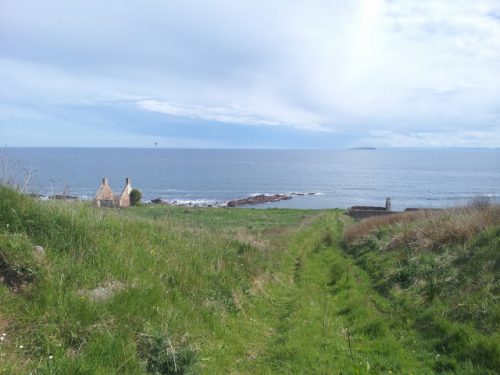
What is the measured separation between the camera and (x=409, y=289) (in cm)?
1174

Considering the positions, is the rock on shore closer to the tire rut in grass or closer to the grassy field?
the grassy field

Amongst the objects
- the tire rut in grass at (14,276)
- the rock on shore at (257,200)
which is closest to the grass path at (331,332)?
the tire rut in grass at (14,276)

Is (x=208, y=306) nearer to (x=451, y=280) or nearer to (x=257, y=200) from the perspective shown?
(x=451, y=280)

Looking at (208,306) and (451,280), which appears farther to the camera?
(451,280)

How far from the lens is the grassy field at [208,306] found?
5402 millimetres

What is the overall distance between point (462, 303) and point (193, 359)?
6.60 metres

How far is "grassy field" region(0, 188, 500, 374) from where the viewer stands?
5402mm

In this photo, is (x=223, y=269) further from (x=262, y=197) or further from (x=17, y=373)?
(x=262, y=197)

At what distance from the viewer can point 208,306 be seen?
8484 mm

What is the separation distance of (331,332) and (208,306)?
9.17ft

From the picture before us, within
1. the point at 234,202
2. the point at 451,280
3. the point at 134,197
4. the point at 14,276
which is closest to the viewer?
the point at 14,276

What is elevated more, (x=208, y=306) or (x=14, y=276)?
(x=14, y=276)

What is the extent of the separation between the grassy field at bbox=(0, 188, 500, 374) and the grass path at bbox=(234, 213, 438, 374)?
4 centimetres

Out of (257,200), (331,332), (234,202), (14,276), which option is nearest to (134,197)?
(234,202)
